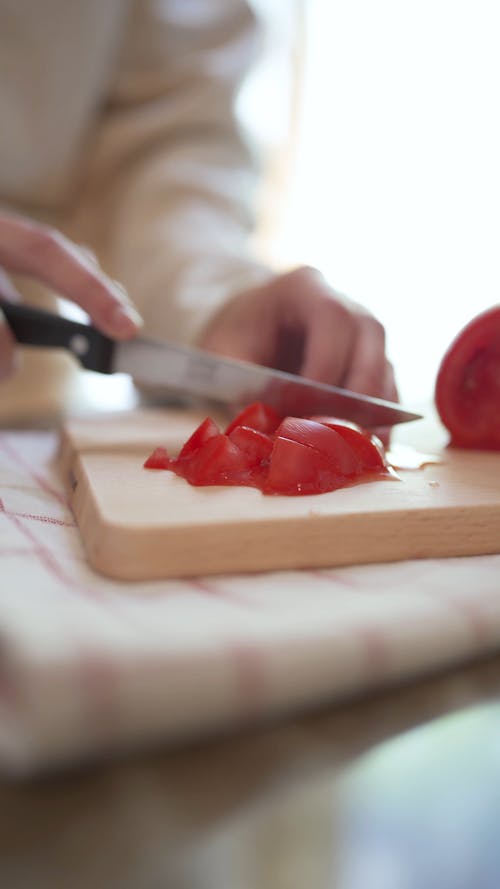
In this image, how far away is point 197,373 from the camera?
1.23 m

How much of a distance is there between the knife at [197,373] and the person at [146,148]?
28 centimetres

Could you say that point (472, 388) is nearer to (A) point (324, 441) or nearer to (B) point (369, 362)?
(B) point (369, 362)

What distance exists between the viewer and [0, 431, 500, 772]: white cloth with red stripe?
520mm

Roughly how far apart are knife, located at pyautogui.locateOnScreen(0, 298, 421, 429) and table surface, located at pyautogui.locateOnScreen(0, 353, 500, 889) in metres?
0.59

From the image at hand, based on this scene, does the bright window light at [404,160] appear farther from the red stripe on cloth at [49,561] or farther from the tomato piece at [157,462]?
the red stripe on cloth at [49,561]

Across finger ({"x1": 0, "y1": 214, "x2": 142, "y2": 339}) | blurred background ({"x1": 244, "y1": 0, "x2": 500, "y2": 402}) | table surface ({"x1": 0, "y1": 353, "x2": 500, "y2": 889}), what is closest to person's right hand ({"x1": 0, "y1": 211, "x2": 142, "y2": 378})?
finger ({"x1": 0, "y1": 214, "x2": 142, "y2": 339})

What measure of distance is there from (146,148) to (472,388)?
1.45 m

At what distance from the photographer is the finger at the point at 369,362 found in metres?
1.21

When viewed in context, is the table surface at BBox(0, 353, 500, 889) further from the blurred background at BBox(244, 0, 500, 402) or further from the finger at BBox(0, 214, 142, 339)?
the blurred background at BBox(244, 0, 500, 402)

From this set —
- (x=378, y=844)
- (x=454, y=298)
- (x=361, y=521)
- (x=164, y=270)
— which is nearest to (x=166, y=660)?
(x=378, y=844)

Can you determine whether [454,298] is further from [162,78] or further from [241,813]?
[241,813]

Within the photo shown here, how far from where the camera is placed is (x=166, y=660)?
1.81 ft

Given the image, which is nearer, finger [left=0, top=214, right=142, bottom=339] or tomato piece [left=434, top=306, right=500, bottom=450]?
tomato piece [left=434, top=306, right=500, bottom=450]

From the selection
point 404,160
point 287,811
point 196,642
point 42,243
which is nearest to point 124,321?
point 42,243
